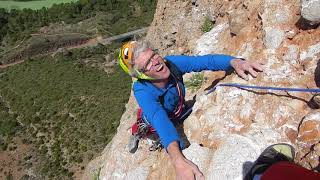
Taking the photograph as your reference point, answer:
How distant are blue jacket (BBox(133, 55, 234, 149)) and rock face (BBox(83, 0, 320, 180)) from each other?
0.53 meters

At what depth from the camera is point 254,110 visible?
22.5 feet

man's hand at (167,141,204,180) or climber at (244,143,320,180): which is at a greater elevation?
climber at (244,143,320,180)

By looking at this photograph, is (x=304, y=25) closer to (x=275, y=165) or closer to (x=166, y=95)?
(x=166, y=95)

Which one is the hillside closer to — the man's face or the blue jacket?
the blue jacket

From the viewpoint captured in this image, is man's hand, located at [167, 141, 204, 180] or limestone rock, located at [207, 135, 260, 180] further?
limestone rock, located at [207, 135, 260, 180]

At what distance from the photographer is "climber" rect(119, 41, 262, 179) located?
5906mm

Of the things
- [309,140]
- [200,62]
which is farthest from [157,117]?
[309,140]

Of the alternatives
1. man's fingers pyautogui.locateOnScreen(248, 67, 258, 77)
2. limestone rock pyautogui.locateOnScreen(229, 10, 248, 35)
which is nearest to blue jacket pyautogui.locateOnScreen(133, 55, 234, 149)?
man's fingers pyautogui.locateOnScreen(248, 67, 258, 77)

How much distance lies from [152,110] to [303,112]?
193cm

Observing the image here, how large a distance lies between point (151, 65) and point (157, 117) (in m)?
0.70

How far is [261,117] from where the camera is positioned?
22.0 feet

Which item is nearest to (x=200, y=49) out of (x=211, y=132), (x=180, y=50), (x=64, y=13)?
(x=180, y=50)

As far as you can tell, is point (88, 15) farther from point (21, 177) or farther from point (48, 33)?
point (21, 177)

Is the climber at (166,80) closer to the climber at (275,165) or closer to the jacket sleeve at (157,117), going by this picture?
the jacket sleeve at (157,117)
